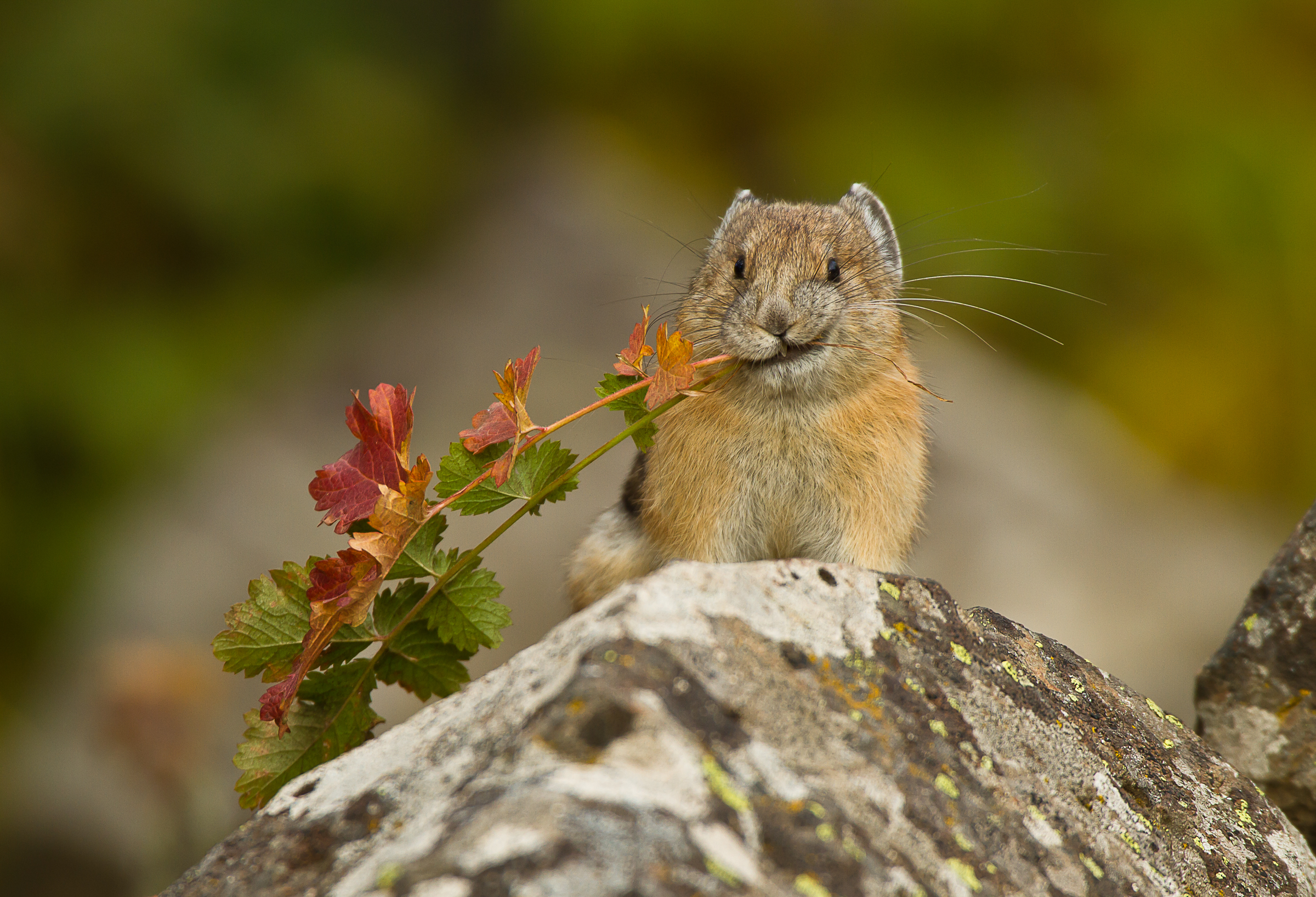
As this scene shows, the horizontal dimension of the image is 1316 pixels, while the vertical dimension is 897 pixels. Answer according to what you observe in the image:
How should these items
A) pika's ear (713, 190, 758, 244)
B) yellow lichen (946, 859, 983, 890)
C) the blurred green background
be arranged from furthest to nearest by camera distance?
the blurred green background, pika's ear (713, 190, 758, 244), yellow lichen (946, 859, 983, 890)

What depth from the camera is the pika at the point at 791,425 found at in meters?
5.73

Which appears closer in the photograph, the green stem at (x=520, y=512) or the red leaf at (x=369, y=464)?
the red leaf at (x=369, y=464)

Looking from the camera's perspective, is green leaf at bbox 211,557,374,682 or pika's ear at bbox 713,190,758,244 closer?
green leaf at bbox 211,557,374,682

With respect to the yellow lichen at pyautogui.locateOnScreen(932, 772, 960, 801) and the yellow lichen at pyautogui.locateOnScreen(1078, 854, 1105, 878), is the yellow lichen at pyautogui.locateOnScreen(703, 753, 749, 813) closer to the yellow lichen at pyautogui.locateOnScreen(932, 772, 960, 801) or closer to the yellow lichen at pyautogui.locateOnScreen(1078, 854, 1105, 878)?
the yellow lichen at pyautogui.locateOnScreen(932, 772, 960, 801)

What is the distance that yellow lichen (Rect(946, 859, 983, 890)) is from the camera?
329cm

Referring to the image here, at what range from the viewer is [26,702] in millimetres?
12023

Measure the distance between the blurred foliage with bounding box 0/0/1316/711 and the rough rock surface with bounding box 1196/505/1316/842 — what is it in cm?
682

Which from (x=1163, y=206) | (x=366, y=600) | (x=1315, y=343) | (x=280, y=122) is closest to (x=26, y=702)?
(x=280, y=122)

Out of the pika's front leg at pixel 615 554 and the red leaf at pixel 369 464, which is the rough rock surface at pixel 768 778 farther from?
the pika's front leg at pixel 615 554

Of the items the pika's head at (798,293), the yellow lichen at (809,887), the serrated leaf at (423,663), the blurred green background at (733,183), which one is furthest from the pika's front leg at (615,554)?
the blurred green background at (733,183)

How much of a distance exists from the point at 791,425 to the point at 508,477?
1923mm

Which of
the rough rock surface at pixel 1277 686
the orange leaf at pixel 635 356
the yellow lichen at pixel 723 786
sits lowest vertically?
the rough rock surface at pixel 1277 686

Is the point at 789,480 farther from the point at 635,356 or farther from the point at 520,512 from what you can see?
the point at 520,512

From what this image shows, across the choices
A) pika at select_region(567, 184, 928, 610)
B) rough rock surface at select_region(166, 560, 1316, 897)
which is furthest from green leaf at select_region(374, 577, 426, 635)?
pika at select_region(567, 184, 928, 610)
